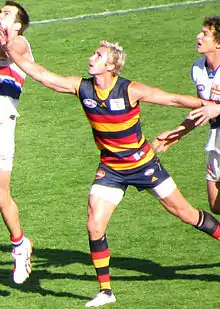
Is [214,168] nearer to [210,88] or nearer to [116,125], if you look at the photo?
[210,88]

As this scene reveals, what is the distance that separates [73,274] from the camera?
11.4 m

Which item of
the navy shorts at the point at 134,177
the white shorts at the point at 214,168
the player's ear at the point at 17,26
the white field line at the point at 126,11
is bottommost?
the white field line at the point at 126,11

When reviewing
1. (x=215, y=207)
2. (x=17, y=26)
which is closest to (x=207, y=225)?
(x=215, y=207)

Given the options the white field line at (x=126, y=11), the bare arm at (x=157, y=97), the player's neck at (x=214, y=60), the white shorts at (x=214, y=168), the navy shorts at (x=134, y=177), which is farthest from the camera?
the white field line at (x=126, y=11)

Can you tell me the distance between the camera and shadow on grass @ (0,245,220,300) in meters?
11.0

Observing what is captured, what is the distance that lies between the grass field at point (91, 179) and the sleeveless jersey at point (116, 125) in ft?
4.31

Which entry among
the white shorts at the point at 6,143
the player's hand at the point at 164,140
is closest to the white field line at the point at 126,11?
the white shorts at the point at 6,143

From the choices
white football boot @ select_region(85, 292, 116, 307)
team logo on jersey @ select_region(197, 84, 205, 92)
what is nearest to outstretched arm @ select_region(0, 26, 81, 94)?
team logo on jersey @ select_region(197, 84, 205, 92)

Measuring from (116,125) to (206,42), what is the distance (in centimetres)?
139

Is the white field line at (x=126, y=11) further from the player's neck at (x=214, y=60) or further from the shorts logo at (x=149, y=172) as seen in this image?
the shorts logo at (x=149, y=172)

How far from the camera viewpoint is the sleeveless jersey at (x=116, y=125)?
33.8 feet

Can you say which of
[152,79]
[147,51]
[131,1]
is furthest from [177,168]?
[131,1]

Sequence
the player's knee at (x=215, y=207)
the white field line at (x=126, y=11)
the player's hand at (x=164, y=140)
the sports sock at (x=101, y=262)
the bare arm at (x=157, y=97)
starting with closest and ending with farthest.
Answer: the bare arm at (x=157, y=97) < the sports sock at (x=101, y=262) < the player's hand at (x=164, y=140) < the player's knee at (x=215, y=207) < the white field line at (x=126, y=11)

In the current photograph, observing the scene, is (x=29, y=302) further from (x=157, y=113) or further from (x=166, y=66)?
(x=166, y=66)
